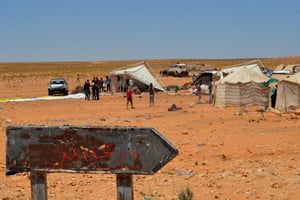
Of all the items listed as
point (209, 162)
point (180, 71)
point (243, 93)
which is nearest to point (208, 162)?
point (209, 162)

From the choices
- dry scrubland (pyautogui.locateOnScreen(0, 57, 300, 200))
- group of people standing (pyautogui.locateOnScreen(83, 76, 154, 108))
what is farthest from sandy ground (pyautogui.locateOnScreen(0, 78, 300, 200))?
group of people standing (pyautogui.locateOnScreen(83, 76, 154, 108))

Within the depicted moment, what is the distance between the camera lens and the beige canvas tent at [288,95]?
2406cm

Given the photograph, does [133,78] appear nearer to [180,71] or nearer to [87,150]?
[180,71]

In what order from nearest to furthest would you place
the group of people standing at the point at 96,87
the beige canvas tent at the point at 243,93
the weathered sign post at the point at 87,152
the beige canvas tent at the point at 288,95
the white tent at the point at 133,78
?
the weathered sign post at the point at 87,152 < the beige canvas tent at the point at 288,95 < the beige canvas tent at the point at 243,93 < the group of people standing at the point at 96,87 < the white tent at the point at 133,78

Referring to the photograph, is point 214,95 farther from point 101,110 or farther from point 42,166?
point 42,166

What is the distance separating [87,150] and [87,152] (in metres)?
0.02

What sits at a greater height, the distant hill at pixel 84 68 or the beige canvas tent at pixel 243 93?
the distant hill at pixel 84 68

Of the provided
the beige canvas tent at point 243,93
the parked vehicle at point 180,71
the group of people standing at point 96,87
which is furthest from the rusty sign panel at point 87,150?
the parked vehicle at point 180,71

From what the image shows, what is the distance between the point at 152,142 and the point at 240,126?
14.1m

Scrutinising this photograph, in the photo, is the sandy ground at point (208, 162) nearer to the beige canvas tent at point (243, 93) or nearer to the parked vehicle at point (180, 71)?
the beige canvas tent at point (243, 93)

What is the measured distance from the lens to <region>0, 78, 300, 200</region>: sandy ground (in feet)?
28.9

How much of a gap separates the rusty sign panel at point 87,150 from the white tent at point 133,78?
1409 inches

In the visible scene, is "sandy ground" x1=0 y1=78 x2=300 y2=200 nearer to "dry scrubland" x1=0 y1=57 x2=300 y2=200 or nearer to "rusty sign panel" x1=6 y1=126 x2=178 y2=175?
"dry scrubland" x1=0 y1=57 x2=300 y2=200

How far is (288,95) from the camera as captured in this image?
79.8 feet
